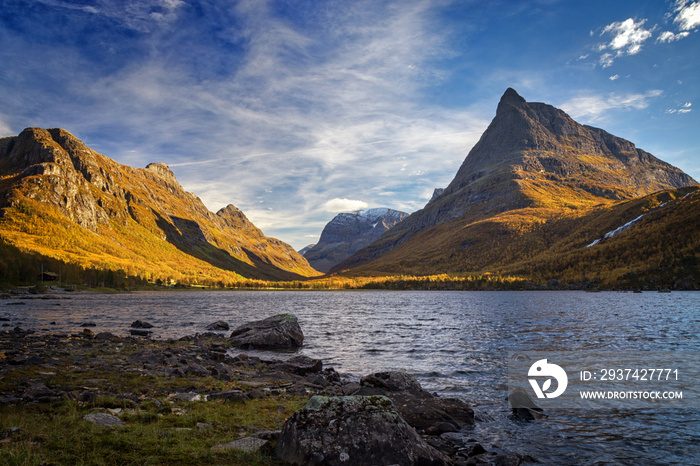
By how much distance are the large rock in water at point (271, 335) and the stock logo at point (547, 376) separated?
21765 millimetres

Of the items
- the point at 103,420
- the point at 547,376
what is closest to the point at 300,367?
the point at 103,420

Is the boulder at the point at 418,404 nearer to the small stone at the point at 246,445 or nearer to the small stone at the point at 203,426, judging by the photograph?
the small stone at the point at 246,445

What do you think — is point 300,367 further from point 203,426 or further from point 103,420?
point 103,420

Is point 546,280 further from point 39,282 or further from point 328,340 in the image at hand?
point 39,282

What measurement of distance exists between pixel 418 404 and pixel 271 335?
23424 mm

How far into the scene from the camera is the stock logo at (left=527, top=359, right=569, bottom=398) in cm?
1932

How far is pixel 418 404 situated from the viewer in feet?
50.9

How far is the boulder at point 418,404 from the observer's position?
14.5m

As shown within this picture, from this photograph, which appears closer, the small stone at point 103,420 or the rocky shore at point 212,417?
the rocky shore at point 212,417

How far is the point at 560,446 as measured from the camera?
12.7 metres

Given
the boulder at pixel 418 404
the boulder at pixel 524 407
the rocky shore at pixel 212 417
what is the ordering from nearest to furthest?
the rocky shore at pixel 212 417 < the boulder at pixel 418 404 < the boulder at pixel 524 407

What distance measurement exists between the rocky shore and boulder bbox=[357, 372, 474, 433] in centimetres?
5

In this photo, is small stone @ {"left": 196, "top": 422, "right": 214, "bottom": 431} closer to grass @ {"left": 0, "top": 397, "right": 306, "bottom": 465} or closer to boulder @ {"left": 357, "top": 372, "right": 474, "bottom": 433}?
grass @ {"left": 0, "top": 397, "right": 306, "bottom": 465}

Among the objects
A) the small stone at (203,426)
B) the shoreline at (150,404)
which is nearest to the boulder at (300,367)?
the shoreline at (150,404)
